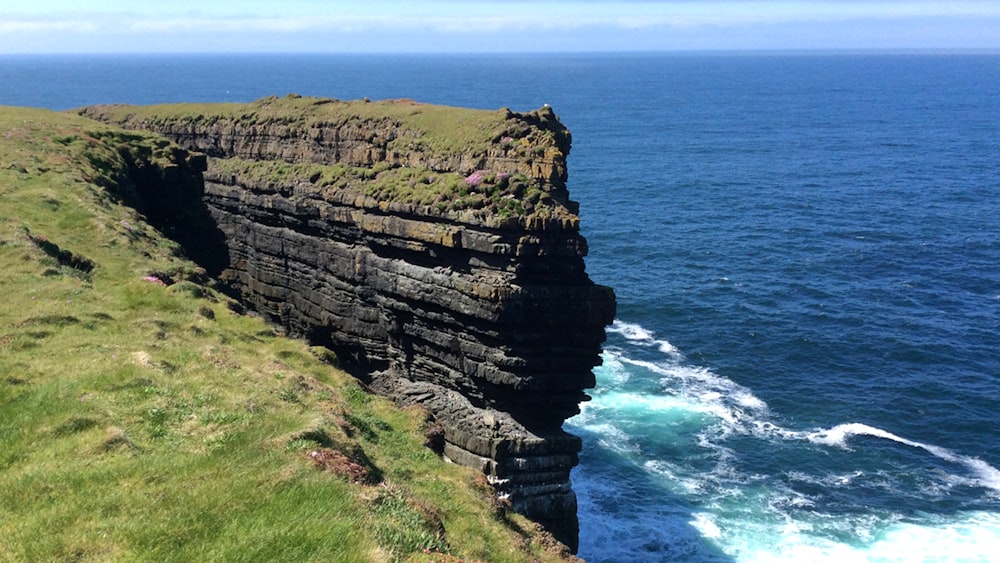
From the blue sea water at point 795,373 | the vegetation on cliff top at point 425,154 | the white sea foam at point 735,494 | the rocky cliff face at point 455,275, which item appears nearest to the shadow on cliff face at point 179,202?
the vegetation on cliff top at point 425,154

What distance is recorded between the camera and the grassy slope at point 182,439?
16.2 meters

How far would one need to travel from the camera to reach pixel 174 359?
26562 mm

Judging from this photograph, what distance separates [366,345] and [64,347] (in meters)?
19.7

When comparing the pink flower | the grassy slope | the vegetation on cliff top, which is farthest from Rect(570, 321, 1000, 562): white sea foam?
the pink flower

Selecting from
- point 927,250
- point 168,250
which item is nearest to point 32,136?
point 168,250

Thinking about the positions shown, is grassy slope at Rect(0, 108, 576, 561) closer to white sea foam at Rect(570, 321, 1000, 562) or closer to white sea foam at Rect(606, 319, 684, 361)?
white sea foam at Rect(570, 321, 1000, 562)

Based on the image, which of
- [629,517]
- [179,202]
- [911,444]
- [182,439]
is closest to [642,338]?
[911,444]

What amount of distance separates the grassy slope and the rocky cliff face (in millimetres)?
5130

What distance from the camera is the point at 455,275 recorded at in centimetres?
3825

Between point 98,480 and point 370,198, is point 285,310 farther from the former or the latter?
point 98,480

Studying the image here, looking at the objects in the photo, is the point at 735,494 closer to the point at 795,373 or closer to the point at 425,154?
the point at 795,373

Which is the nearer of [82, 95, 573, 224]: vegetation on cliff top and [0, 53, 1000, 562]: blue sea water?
[82, 95, 573, 224]: vegetation on cliff top

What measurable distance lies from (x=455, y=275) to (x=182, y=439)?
752 inches

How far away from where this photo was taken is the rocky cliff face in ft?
120
